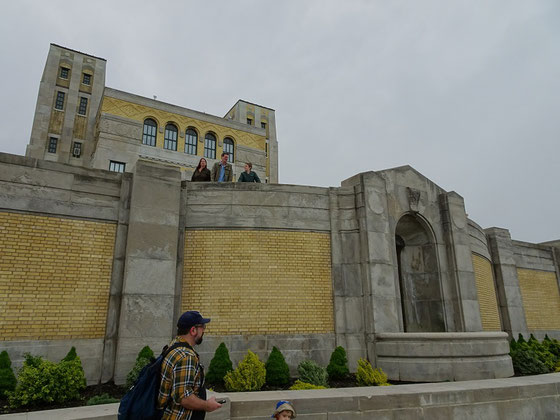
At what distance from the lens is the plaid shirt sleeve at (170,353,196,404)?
3336mm

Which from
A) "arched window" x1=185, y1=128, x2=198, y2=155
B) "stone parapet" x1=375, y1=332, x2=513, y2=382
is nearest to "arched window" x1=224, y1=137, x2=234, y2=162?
"arched window" x1=185, y1=128, x2=198, y2=155

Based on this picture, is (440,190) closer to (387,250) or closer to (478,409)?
(387,250)

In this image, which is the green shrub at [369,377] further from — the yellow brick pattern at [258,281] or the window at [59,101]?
the window at [59,101]

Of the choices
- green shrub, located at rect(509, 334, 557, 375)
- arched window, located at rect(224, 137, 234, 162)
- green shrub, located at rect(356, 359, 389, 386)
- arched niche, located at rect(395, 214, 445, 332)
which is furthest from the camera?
arched window, located at rect(224, 137, 234, 162)

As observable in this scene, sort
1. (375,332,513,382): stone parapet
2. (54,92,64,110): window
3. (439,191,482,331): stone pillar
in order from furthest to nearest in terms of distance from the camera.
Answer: (54,92,64,110): window < (439,191,482,331): stone pillar < (375,332,513,382): stone parapet

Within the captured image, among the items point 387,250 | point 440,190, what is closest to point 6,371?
point 387,250

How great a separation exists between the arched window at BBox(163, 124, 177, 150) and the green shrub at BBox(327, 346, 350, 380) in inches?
1156

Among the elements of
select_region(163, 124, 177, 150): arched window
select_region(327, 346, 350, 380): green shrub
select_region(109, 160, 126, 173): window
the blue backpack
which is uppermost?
select_region(163, 124, 177, 150): arched window

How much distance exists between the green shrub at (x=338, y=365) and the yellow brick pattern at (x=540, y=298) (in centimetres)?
1328

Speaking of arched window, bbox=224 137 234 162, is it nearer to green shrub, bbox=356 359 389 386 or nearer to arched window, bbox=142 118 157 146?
arched window, bbox=142 118 157 146

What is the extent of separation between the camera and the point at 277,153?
51250 mm

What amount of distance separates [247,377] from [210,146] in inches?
1246

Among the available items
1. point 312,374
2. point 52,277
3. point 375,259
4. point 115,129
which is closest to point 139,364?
point 52,277

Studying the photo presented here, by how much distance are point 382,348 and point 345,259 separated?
2812 millimetres
